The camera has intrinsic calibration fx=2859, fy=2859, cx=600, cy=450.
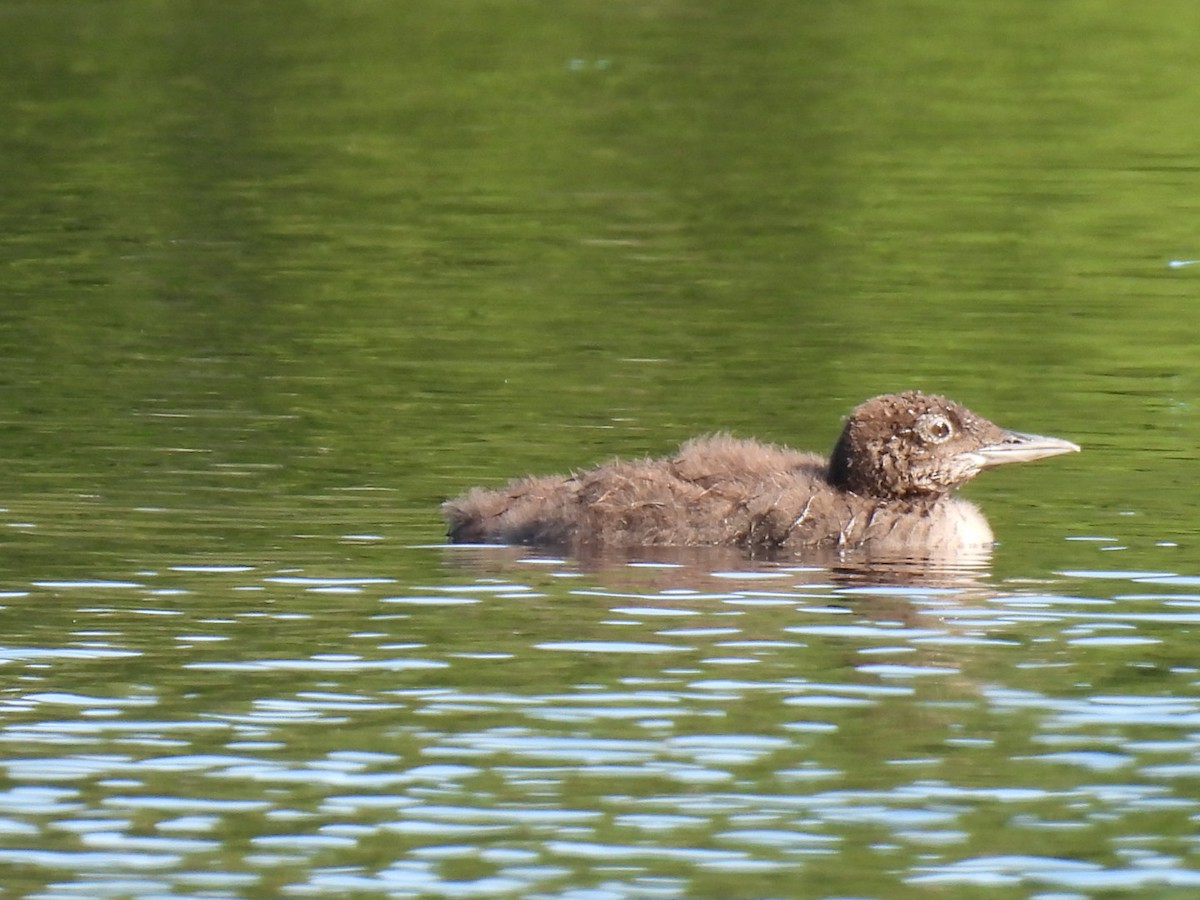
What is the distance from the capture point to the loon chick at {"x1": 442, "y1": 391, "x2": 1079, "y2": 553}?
13469mm

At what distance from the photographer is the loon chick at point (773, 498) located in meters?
13.5

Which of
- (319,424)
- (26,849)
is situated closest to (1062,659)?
(26,849)

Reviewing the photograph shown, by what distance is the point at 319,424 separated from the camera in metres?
16.6

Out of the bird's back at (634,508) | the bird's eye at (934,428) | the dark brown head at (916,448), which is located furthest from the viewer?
the bird's eye at (934,428)

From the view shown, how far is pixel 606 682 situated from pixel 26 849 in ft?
8.72

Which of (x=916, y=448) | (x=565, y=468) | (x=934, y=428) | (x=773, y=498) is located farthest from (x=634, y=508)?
(x=565, y=468)

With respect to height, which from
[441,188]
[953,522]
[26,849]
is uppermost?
[441,188]

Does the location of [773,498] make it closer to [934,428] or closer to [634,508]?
[634,508]

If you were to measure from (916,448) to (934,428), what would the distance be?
0.17 m

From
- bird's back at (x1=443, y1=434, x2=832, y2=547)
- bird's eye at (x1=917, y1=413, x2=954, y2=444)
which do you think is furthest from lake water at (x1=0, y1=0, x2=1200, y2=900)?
bird's eye at (x1=917, y1=413, x2=954, y2=444)

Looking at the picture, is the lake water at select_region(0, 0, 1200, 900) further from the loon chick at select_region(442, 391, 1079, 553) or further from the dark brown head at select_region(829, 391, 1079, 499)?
the dark brown head at select_region(829, 391, 1079, 499)

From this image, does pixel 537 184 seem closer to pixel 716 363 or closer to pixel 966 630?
pixel 716 363

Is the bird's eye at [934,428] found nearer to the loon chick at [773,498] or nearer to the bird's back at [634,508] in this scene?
the loon chick at [773,498]

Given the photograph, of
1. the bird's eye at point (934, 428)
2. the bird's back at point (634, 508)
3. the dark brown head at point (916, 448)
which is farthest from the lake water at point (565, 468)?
the bird's eye at point (934, 428)
